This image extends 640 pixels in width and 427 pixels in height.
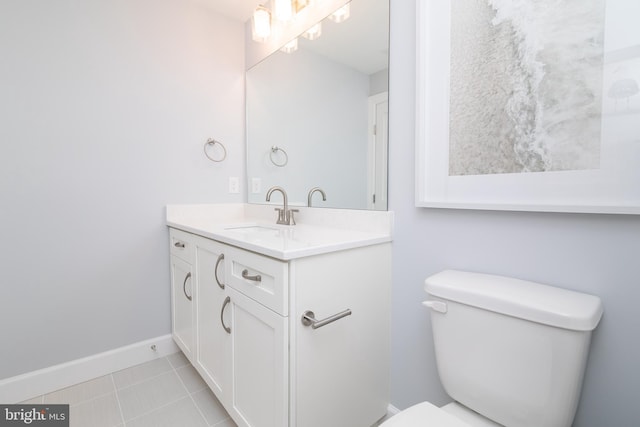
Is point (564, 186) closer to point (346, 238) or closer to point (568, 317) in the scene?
point (568, 317)

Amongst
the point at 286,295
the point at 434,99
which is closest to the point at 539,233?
the point at 434,99

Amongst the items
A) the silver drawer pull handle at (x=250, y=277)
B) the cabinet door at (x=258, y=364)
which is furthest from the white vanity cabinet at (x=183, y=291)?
the silver drawer pull handle at (x=250, y=277)

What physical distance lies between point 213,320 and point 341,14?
1589mm

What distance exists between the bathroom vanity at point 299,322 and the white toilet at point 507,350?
30cm

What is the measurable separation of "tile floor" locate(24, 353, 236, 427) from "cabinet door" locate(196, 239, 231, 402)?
5.9 inches

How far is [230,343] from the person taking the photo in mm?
1177

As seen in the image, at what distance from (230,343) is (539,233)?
1.16 meters

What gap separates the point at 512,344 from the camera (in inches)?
29.4

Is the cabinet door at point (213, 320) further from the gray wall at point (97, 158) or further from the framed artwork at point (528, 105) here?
the framed artwork at point (528, 105)

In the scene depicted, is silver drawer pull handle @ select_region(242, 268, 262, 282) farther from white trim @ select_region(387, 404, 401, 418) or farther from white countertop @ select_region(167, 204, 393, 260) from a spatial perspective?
white trim @ select_region(387, 404, 401, 418)

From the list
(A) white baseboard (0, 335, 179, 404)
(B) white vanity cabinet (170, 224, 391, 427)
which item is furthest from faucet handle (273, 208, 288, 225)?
(A) white baseboard (0, 335, 179, 404)

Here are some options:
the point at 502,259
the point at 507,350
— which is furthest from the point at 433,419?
the point at 502,259

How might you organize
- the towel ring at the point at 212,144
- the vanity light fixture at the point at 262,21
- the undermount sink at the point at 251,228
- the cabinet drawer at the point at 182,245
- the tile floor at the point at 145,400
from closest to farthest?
the tile floor at the point at 145,400, the cabinet drawer at the point at 182,245, the undermount sink at the point at 251,228, the vanity light fixture at the point at 262,21, the towel ring at the point at 212,144

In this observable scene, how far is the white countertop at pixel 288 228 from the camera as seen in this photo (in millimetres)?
969
